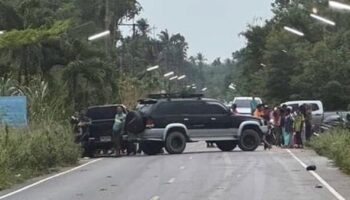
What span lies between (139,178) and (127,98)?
31914 mm

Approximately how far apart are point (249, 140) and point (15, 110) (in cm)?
883

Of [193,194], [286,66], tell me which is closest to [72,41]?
[193,194]

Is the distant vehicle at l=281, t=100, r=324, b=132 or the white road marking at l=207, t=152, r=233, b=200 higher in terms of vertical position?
the distant vehicle at l=281, t=100, r=324, b=132

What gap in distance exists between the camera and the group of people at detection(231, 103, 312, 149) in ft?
107

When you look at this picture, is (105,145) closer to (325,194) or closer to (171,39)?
(325,194)

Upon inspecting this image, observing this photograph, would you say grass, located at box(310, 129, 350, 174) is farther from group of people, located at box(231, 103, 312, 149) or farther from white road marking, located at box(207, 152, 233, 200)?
white road marking, located at box(207, 152, 233, 200)

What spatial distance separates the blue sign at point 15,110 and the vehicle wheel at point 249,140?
814 cm

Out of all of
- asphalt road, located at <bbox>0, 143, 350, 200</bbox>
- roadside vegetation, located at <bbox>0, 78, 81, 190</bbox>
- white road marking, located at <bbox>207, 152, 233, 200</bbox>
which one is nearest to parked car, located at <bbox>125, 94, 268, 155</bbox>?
asphalt road, located at <bbox>0, 143, 350, 200</bbox>

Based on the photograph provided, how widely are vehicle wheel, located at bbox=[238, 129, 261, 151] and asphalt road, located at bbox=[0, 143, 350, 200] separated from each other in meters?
3.33

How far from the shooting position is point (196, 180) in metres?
19.6

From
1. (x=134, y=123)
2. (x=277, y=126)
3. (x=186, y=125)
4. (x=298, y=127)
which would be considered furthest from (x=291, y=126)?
(x=134, y=123)

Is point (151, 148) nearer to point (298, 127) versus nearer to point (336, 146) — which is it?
point (298, 127)

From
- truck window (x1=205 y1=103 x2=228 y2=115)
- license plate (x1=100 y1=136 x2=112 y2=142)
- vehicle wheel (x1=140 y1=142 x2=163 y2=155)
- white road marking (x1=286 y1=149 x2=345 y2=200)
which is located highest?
truck window (x1=205 y1=103 x2=228 y2=115)

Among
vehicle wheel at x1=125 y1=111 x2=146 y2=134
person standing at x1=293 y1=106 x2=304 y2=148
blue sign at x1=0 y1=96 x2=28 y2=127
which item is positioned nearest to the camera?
blue sign at x1=0 y1=96 x2=28 y2=127
